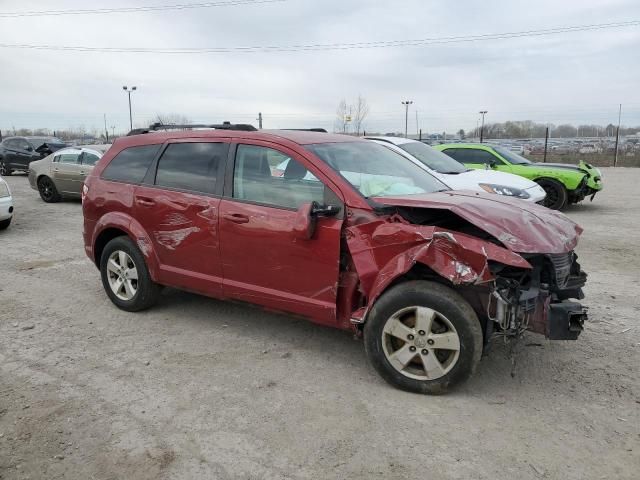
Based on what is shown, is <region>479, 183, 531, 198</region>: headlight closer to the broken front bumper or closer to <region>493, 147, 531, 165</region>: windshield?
<region>493, 147, 531, 165</region>: windshield

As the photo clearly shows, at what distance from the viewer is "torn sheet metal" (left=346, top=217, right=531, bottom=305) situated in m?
3.20

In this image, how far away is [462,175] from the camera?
8.86 m

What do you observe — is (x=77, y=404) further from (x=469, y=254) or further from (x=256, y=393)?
(x=469, y=254)

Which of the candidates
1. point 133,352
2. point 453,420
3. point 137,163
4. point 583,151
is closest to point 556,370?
point 453,420

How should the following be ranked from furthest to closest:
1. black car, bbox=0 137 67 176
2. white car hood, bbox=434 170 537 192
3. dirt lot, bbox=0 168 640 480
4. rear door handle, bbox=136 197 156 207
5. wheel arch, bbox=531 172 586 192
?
black car, bbox=0 137 67 176 < wheel arch, bbox=531 172 586 192 < white car hood, bbox=434 170 537 192 < rear door handle, bbox=136 197 156 207 < dirt lot, bbox=0 168 640 480

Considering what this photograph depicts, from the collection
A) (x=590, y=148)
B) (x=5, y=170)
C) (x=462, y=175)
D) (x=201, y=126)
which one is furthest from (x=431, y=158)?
(x=590, y=148)

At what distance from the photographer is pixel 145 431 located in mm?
3102

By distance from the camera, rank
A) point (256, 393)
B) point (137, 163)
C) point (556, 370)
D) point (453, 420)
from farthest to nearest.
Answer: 1. point (137, 163)
2. point (556, 370)
3. point (256, 393)
4. point (453, 420)

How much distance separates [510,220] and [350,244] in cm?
107

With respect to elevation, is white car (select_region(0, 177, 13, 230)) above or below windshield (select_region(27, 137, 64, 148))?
below

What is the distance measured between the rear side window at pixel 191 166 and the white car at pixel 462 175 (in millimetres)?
4521

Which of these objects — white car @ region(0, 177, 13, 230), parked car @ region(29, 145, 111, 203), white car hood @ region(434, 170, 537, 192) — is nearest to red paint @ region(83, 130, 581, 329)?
white car hood @ region(434, 170, 537, 192)

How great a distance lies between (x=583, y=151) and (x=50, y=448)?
111ft

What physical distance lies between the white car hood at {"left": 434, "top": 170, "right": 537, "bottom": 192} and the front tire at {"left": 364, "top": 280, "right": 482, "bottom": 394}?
16.5 feet
